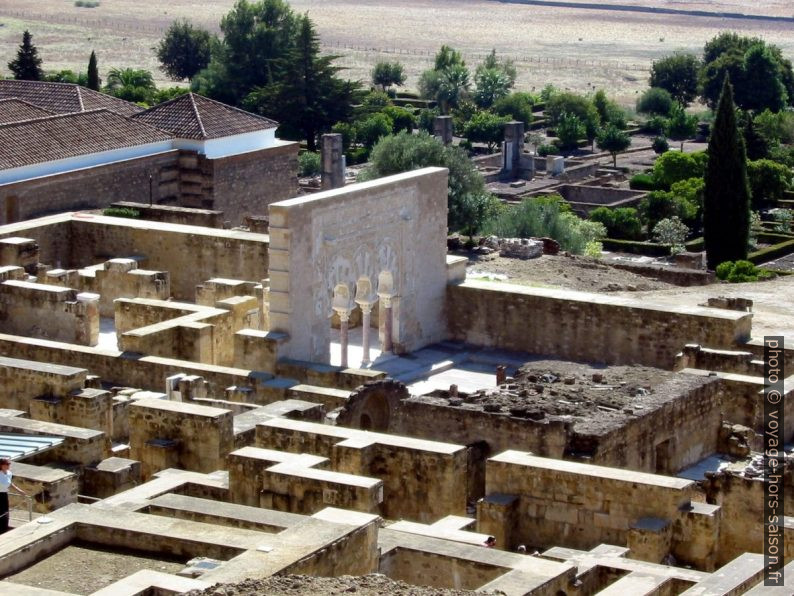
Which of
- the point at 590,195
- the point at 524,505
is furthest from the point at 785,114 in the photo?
the point at 524,505

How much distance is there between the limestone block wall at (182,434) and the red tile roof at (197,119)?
17.3m

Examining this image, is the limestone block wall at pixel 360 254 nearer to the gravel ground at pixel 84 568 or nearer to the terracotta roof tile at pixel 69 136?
the terracotta roof tile at pixel 69 136

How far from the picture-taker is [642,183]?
Result: 6119cm

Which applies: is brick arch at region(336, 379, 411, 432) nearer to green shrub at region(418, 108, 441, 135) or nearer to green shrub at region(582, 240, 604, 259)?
green shrub at region(582, 240, 604, 259)

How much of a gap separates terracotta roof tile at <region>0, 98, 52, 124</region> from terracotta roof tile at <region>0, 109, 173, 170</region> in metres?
1.33

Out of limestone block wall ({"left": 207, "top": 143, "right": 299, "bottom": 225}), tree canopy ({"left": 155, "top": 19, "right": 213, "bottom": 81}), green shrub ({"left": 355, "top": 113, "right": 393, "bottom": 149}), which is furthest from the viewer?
tree canopy ({"left": 155, "top": 19, "right": 213, "bottom": 81})

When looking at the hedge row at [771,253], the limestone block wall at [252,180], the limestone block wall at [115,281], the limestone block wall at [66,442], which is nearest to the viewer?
the limestone block wall at [66,442]

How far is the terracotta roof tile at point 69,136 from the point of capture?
1359 inches

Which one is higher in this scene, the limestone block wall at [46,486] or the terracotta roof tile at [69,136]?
the terracotta roof tile at [69,136]

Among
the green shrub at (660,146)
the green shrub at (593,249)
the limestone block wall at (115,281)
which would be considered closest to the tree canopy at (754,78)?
the green shrub at (660,146)

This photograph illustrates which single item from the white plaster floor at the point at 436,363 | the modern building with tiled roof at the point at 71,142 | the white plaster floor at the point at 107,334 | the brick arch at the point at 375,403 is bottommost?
the white plaster floor at the point at 436,363

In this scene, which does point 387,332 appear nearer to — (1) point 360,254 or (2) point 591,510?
(1) point 360,254

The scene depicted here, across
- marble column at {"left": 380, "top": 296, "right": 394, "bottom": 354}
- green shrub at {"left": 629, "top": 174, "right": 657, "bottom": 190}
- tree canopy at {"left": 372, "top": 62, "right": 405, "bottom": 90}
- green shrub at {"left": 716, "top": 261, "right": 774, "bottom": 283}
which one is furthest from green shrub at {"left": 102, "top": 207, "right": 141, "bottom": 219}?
tree canopy at {"left": 372, "top": 62, "right": 405, "bottom": 90}

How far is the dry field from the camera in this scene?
109562 millimetres
